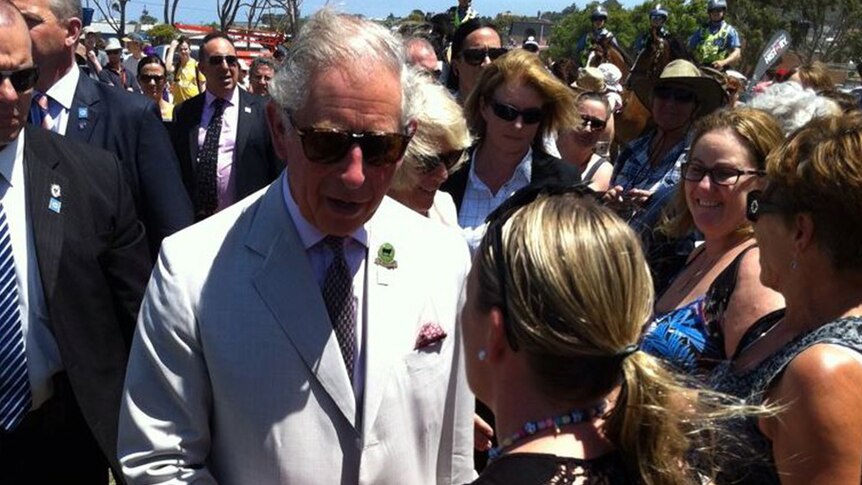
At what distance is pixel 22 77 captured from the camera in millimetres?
3256

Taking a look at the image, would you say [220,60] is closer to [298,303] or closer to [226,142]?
[226,142]

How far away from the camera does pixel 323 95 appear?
226 centimetres

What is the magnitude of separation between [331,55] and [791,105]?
117 inches

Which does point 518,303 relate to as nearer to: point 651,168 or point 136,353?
point 136,353

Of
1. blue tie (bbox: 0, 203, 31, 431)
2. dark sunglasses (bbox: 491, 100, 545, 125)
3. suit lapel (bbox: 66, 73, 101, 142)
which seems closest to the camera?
blue tie (bbox: 0, 203, 31, 431)

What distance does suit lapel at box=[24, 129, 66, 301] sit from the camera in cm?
321

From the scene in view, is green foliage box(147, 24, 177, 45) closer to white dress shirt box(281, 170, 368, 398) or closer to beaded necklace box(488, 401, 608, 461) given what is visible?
white dress shirt box(281, 170, 368, 398)

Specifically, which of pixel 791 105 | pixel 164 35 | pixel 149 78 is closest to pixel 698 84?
pixel 791 105

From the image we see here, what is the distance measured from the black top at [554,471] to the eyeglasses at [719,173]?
6.95 ft

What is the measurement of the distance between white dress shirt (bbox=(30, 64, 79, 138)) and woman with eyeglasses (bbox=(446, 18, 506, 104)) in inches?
105

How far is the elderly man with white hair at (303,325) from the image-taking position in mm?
2258

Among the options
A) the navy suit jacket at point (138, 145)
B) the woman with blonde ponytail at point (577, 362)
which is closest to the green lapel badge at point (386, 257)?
the woman with blonde ponytail at point (577, 362)

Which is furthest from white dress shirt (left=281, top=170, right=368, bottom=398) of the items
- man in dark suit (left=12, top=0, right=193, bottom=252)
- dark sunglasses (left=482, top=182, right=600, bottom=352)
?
man in dark suit (left=12, top=0, right=193, bottom=252)

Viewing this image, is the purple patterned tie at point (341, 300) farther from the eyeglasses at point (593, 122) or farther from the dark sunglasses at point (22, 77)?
the eyeglasses at point (593, 122)
